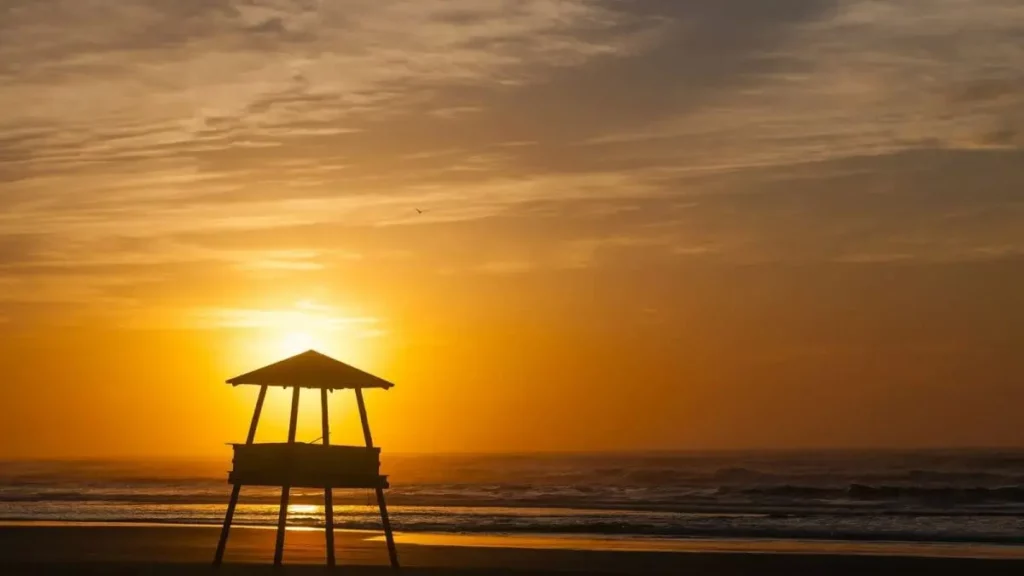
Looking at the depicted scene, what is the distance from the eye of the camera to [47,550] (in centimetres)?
2938

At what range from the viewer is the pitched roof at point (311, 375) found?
2203cm

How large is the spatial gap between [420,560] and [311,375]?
644 centimetres

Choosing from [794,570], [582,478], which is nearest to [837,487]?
[582,478]

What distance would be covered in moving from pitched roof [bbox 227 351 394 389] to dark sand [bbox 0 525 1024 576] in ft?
10.8

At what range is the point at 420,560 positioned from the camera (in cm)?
2678

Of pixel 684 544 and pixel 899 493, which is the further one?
pixel 899 493

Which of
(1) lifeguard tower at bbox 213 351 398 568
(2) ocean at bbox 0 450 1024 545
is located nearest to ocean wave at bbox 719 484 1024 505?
(2) ocean at bbox 0 450 1024 545

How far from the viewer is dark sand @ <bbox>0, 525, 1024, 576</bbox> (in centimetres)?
2372

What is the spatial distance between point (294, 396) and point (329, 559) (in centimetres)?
320

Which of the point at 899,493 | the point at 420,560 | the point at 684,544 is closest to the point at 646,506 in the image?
the point at 899,493

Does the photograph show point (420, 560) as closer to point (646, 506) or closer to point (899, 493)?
point (646, 506)

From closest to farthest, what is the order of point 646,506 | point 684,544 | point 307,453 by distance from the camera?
1. point 307,453
2. point 684,544
3. point 646,506

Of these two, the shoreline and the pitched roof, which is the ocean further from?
the pitched roof

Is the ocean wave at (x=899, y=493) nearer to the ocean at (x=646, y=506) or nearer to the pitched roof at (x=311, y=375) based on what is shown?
the ocean at (x=646, y=506)
